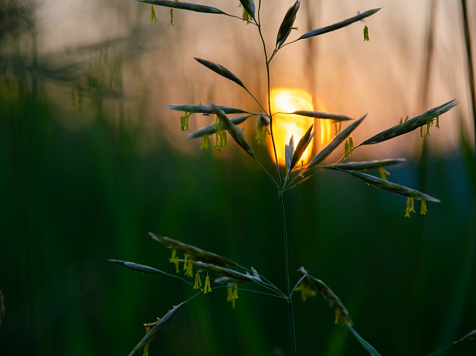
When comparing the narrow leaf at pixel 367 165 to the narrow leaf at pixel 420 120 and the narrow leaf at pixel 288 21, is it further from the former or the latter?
the narrow leaf at pixel 288 21

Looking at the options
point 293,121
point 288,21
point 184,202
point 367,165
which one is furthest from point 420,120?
point 184,202

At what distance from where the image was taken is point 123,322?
573mm

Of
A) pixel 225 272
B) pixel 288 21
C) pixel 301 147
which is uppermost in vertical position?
pixel 288 21

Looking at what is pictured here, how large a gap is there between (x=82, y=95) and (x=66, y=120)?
0.23 ft

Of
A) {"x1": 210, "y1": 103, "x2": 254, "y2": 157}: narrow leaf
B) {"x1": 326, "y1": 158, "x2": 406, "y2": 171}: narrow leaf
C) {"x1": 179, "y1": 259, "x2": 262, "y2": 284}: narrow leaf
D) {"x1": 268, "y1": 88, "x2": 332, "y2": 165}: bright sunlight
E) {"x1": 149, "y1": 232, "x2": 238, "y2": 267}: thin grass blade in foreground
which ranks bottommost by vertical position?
{"x1": 179, "y1": 259, "x2": 262, "y2": 284}: narrow leaf

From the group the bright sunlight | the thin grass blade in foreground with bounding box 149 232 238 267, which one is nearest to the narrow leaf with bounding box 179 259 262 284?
the thin grass blade in foreground with bounding box 149 232 238 267

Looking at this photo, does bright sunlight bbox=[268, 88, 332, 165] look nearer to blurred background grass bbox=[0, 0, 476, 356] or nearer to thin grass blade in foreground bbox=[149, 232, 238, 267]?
blurred background grass bbox=[0, 0, 476, 356]

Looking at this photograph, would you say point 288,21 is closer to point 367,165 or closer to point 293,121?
point 367,165

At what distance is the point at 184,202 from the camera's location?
66 cm

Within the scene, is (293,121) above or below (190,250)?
above

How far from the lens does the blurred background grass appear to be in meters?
0.59

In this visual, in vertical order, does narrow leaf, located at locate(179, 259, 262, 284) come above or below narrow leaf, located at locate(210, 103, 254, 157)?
below

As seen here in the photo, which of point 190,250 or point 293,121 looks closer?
point 190,250

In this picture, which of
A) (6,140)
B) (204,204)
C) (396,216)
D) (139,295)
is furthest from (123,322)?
(396,216)
